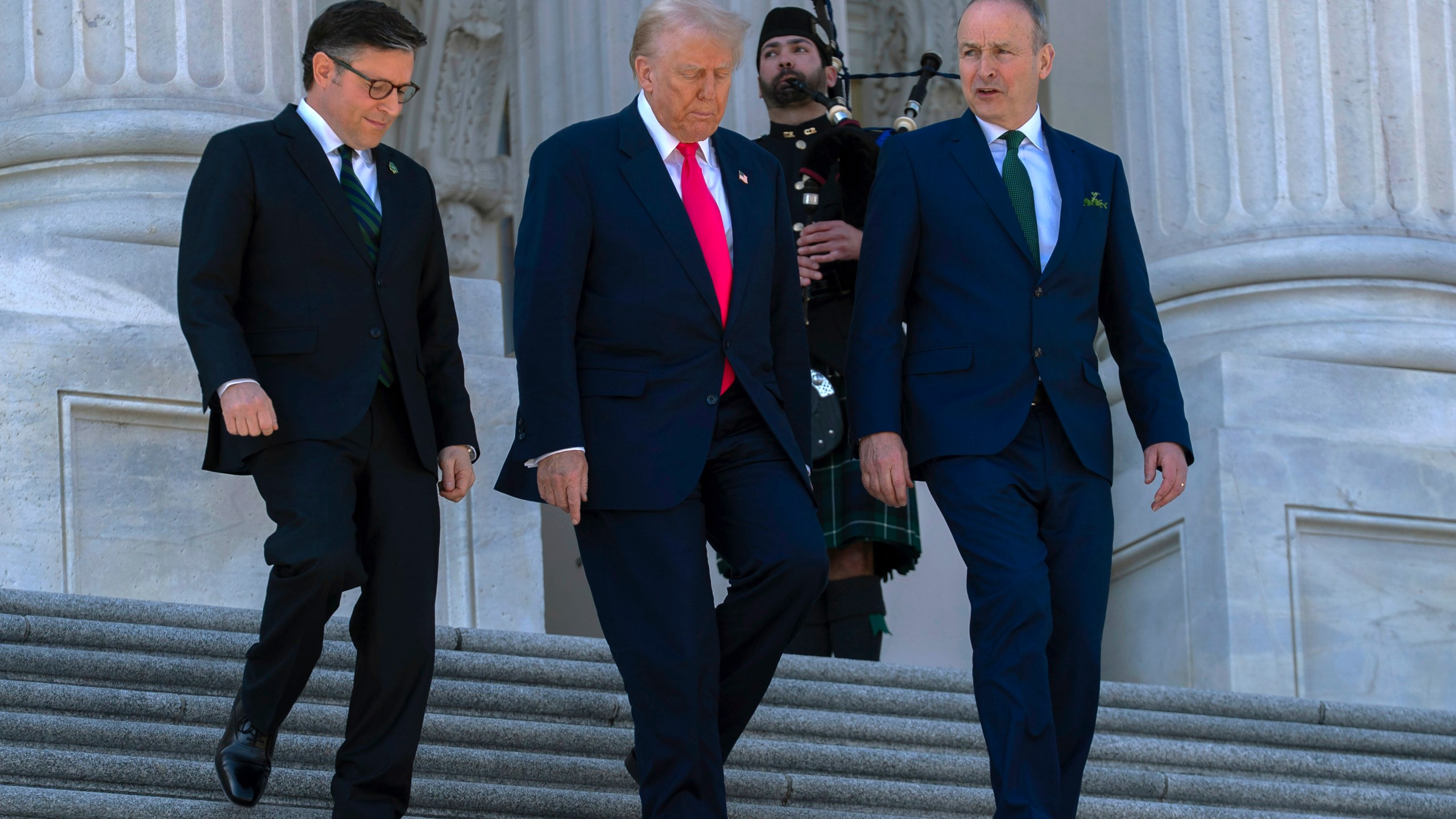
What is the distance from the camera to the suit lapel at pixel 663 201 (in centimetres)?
504

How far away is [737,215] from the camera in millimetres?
5172

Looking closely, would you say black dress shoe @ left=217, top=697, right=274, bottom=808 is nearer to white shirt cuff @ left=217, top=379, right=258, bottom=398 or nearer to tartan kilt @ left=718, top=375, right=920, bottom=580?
white shirt cuff @ left=217, top=379, right=258, bottom=398

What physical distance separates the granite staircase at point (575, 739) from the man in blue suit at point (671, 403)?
59 centimetres

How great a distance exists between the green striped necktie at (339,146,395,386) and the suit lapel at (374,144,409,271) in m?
0.01

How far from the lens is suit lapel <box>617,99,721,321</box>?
504cm

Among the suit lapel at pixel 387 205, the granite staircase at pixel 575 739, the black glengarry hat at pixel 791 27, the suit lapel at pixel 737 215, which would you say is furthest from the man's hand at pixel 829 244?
the suit lapel at pixel 387 205

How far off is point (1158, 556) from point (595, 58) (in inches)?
125

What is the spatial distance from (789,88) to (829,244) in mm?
639

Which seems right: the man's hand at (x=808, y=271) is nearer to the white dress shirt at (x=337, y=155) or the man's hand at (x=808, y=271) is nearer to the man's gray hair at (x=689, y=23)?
the man's gray hair at (x=689, y=23)

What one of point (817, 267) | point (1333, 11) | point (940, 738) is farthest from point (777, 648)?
point (1333, 11)

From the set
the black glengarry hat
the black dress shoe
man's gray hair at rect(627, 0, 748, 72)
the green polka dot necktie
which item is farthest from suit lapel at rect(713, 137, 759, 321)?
the black glengarry hat

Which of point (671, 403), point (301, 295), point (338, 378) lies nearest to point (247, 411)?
point (338, 378)

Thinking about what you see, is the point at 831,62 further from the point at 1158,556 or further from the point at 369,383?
the point at 369,383

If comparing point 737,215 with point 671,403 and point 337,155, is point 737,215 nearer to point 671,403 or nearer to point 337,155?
point 671,403
